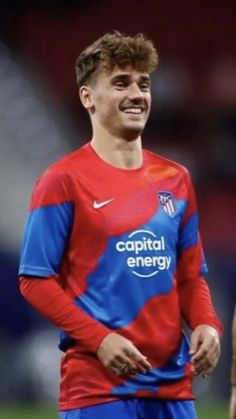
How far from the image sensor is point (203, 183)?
10586 mm

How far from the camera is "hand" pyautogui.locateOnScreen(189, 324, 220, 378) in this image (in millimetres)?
4680

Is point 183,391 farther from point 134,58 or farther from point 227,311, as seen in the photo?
point 227,311

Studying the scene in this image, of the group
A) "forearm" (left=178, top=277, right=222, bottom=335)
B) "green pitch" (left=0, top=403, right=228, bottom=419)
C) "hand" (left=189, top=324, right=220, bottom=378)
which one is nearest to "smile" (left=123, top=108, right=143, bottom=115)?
"forearm" (left=178, top=277, right=222, bottom=335)

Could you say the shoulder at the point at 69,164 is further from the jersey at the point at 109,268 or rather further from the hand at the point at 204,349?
the hand at the point at 204,349

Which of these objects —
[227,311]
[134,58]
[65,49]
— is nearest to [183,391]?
[134,58]

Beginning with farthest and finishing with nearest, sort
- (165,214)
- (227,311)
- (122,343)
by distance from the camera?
1. (227,311)
2. (165,214)
3. (122,343)

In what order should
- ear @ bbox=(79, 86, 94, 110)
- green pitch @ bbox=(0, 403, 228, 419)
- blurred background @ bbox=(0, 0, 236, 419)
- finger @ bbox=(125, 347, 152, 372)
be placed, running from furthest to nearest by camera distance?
1. blurred background @ bbox=(0, 0, 236, 419)
2. green pitch @ bbox=(0, 403, 228, 419)
3. ear @ bbox=(79, 86, 94, 110)
4. finger @ bbox=(125, 347, 152, 372)

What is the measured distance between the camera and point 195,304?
4863mm

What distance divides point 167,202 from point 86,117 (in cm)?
578

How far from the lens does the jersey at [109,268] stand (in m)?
4.70

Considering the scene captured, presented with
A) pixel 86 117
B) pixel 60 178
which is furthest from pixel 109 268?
pixel 86 117

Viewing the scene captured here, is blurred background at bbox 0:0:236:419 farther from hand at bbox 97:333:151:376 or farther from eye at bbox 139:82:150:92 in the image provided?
hand at bbox 97:333:151:376

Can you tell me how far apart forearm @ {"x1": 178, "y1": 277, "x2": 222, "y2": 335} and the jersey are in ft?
0.07

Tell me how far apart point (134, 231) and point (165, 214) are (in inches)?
5.4
